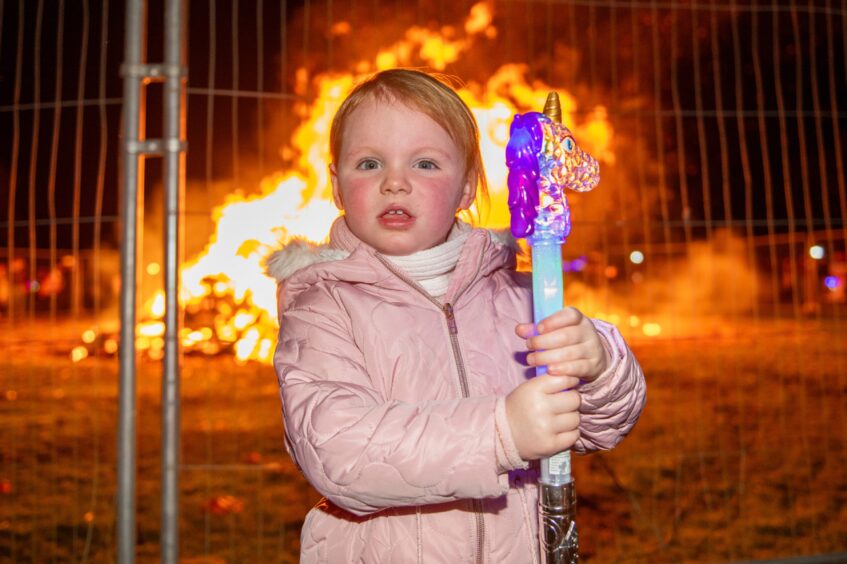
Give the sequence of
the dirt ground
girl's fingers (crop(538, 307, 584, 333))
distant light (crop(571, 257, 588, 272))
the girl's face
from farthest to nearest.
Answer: distant light (crop(571, 257, 588, 272)), the dirt ground, the girl's face, girl's fingers (crop(538, 307, 584, 333))

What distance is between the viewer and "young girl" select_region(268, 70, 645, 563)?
1230 millimetres

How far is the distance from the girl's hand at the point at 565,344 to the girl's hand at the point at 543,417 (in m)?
0.02

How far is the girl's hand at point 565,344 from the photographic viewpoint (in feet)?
3.78

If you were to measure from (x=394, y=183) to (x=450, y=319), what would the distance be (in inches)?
11.5

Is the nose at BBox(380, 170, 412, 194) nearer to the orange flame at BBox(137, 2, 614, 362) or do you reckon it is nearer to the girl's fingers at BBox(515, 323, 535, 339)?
the girl's fingers at BBox(515, 323, 535, 339)

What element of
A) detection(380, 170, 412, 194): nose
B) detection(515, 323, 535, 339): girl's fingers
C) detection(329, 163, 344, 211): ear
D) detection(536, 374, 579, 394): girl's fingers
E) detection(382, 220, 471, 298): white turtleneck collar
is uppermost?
detection(329, 163, 344, 211): ear

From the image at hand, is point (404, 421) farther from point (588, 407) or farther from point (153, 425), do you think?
point (153, 425)

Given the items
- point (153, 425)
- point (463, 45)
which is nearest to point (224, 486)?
point (153, 425)

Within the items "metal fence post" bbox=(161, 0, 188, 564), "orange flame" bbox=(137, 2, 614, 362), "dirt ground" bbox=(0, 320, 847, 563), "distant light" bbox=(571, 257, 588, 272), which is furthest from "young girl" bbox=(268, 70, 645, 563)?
"distant light" bbox=(571, 257, 588, 272)

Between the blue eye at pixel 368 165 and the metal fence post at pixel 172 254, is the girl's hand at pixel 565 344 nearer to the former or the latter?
the blue eye at pixel 368 165

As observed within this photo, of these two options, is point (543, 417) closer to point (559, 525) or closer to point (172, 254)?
point (559, 525)

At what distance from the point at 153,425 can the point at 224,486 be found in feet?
7.20

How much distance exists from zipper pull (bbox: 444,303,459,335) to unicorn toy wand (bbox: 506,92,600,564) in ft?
1.10

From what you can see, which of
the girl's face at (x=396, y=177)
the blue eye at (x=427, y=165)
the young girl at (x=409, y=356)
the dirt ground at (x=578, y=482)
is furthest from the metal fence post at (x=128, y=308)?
the blue eye at (x=427, y=165)
